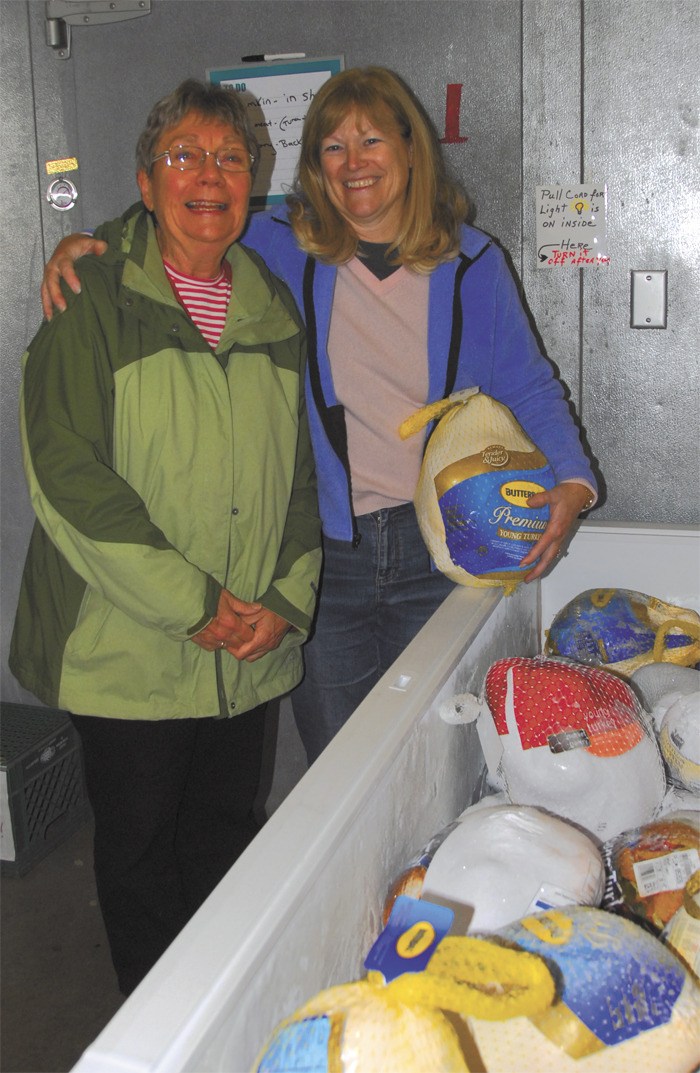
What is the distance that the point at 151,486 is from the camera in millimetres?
1414

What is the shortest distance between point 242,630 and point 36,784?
50.6 inches

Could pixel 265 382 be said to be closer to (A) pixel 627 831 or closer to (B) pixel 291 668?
(B) pixel 291 668

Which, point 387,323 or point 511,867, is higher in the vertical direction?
point 387,323

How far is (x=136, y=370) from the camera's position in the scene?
54.2 inches

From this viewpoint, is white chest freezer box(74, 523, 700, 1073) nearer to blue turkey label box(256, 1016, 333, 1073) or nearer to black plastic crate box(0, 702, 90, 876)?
blue turkey label box(256, 1016, 333, 1073)

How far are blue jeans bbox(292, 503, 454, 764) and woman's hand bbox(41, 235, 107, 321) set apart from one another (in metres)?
0.60

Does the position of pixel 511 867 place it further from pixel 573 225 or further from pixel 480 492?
pixel 573 225

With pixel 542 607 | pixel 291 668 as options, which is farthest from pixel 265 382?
pixel 542 607

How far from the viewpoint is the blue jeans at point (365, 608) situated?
68.1 inches

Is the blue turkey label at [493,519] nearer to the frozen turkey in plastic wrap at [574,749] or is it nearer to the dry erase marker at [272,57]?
the frozen turkey in plastic wrap at [574,749]

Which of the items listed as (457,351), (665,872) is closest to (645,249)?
(457,351)

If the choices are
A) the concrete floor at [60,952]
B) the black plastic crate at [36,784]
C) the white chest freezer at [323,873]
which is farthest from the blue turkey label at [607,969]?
the black plastic crate at [36,784]

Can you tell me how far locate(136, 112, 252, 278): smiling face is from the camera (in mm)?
1401

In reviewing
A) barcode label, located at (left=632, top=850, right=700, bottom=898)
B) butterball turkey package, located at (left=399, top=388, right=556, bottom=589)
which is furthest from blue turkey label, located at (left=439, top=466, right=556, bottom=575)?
barcode label, located at (left=632, top=850, right=700, bottom=898)
